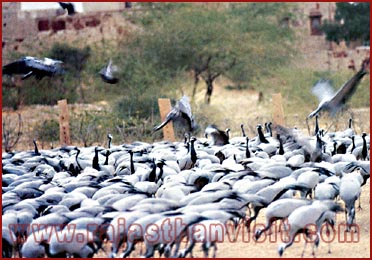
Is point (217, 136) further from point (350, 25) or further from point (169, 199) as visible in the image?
point (350, 25)

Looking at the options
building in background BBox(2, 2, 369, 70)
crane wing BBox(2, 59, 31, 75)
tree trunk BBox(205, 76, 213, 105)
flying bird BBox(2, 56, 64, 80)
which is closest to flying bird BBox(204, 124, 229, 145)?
flying bird BBox(2, 56, 64, 80)

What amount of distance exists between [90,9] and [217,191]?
25.5 meters

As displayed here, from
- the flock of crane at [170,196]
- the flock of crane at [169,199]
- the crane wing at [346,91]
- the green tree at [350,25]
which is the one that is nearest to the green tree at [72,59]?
the green tree at [350,25]

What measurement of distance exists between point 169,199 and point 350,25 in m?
24.1

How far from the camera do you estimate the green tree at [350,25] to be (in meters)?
29.3

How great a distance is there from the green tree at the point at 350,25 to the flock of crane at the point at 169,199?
20004mm

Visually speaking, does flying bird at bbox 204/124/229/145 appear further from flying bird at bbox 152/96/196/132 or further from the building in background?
the building in background

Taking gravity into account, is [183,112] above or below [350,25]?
below

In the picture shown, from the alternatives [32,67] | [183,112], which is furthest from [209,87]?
[32,67]

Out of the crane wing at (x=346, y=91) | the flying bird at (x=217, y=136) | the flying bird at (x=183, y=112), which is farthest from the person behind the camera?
the flying bird at (x=217, y=136)

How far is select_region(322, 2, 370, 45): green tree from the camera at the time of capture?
29266 millimetres

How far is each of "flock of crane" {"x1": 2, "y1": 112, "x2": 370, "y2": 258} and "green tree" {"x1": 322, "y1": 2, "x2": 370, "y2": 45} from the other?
65.6ft

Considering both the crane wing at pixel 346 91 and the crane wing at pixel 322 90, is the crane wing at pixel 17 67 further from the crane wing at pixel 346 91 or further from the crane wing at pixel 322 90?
the crane wing at pixel 322 90

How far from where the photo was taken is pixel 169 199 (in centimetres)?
675
